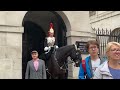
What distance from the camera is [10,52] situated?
31.7ft

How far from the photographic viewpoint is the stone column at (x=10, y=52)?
31.2ft

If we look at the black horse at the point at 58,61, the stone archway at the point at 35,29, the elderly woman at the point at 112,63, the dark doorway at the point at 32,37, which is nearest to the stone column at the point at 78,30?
the stone archway at the point at 35,29

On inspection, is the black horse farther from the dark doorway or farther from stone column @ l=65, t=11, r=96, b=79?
the dark doorway

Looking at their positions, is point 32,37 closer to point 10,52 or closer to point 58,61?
point 10,52

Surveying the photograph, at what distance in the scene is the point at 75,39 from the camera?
11.2 meters

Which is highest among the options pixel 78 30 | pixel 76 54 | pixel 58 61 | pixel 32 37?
pixel 78 30

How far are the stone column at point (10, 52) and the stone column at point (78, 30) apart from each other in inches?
82.9

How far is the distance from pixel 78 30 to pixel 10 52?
10.0 feet

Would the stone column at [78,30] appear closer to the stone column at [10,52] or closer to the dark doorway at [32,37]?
the stone column at [10,52]

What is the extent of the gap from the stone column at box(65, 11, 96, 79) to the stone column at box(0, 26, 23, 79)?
210 cm

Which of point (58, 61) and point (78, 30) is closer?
point (58, 61)

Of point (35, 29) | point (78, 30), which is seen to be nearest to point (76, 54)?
point (78, 30)
